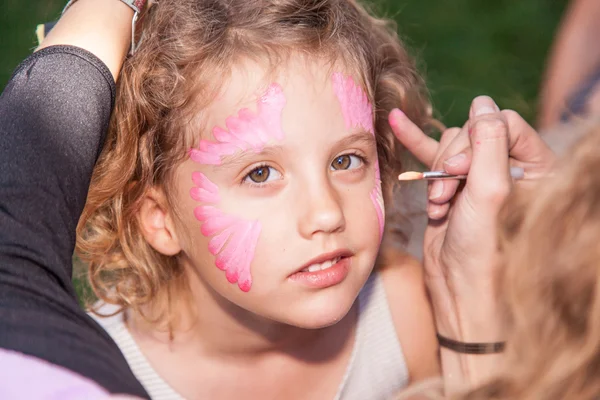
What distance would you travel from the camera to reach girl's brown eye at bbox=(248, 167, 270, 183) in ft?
5.19

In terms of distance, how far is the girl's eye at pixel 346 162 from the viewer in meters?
1.64

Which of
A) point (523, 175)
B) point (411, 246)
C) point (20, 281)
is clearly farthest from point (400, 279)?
point (20, 281)

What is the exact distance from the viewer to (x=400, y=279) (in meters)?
2.08

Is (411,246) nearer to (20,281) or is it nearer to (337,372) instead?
(337,372)

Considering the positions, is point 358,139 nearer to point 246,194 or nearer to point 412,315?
point 246,194

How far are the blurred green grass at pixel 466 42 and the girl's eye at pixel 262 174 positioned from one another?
5.64 feet

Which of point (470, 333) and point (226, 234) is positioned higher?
point (226, 234)

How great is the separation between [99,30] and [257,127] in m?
0.36

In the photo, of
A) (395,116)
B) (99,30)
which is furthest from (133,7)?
(395,116)

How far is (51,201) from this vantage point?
1280 millimetres

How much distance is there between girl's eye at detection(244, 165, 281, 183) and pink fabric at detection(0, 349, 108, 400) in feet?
1.98

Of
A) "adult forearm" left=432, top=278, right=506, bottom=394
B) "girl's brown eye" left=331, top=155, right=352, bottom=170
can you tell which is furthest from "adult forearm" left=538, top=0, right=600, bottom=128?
"girl's brown eye" left=331, top=155, right=352, bottom=170

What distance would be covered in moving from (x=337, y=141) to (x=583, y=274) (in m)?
0.73

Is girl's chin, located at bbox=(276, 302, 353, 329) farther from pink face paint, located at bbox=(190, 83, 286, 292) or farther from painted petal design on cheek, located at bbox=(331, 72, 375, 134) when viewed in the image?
painted petal design on cheek, located at bbox=(331, 72, 375, 134)
